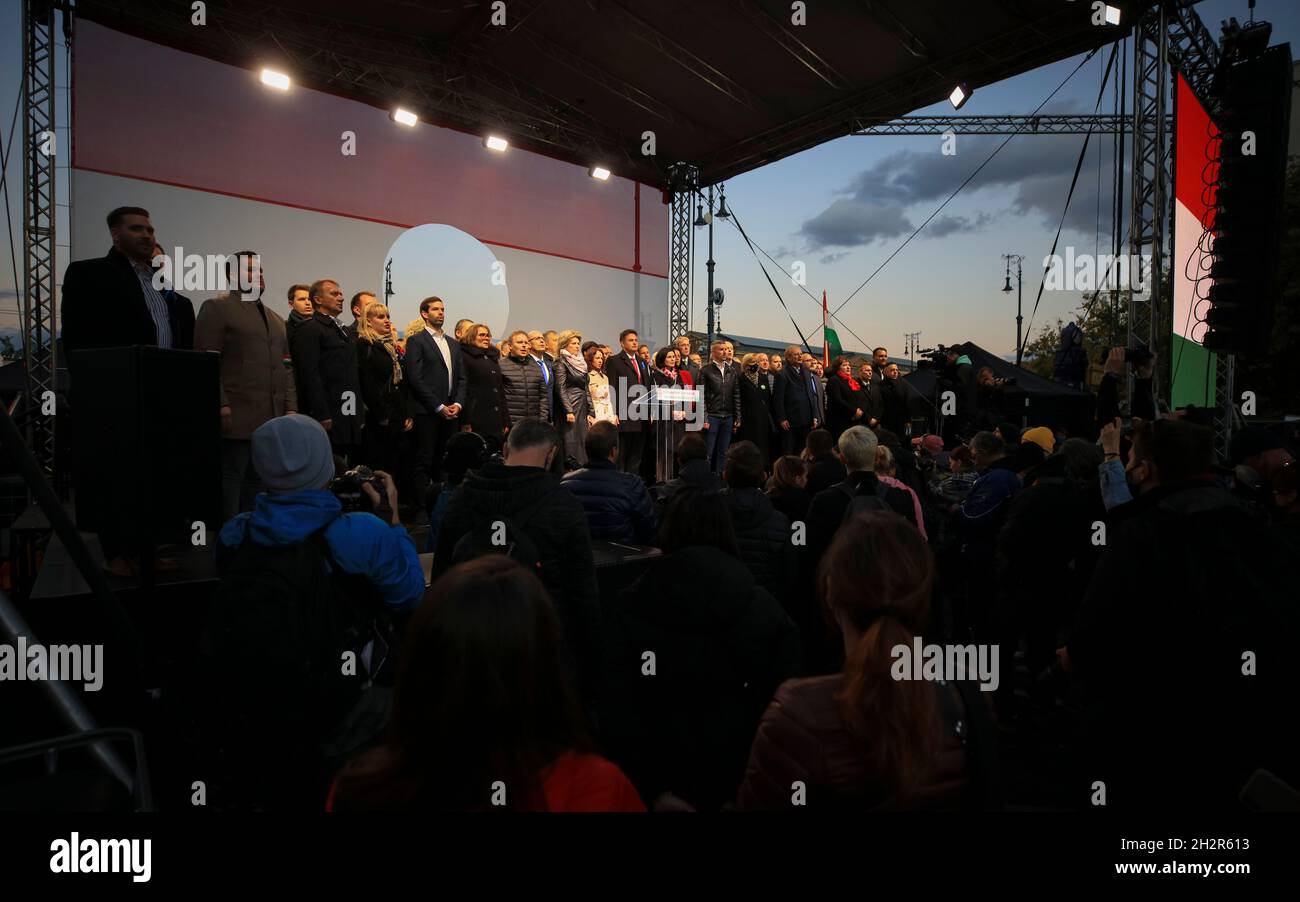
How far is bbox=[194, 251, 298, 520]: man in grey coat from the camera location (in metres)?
3.79

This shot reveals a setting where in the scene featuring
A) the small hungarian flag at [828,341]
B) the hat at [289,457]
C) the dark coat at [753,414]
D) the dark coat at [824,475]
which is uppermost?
the small hungarian flag at [828,341]

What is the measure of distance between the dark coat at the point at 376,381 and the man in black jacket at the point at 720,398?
12.9 ft

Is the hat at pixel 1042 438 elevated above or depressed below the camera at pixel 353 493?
above

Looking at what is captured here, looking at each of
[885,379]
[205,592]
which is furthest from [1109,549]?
[885,379]

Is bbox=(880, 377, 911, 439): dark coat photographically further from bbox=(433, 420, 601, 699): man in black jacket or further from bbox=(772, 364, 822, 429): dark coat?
bbox=(433, 420, 601, 699): man in black jacket

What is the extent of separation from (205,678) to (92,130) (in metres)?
9.23

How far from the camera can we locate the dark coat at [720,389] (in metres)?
8.53

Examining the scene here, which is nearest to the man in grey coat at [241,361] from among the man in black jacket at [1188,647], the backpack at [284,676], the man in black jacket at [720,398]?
the backpack at [284,676]

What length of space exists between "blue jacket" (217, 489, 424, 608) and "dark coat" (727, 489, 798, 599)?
1536mm

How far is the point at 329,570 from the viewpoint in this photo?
5.95 feet

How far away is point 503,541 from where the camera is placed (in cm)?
235

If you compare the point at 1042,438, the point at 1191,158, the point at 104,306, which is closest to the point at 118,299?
the point at 104,306

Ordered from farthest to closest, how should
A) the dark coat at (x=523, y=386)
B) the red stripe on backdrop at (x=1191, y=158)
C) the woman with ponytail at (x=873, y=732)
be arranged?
the dark coat at (x=523, y=386) → the red stripe on backdrop at (x=1191, y=158) → the woman with ponytail at (x=873, y=732)

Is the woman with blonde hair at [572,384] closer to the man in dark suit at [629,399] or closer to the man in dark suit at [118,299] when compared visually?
the man in dark suit at [629,399]
